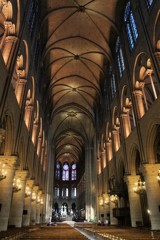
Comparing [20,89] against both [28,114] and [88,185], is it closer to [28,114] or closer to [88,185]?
[28,114]

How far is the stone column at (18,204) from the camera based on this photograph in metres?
14.6

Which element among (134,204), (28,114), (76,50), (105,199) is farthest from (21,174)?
(76,50)

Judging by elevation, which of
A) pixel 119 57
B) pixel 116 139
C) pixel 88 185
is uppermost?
pixel 119 57

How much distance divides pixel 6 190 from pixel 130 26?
1601 centimetres

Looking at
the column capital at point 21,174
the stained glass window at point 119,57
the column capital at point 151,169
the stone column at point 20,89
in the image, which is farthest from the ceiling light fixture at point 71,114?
the column capital at point 151,169

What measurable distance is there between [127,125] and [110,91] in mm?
6998

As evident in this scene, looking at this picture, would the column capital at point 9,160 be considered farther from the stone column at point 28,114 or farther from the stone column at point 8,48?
the stone column at point 8,48

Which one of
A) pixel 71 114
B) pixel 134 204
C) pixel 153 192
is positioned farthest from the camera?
pixel 71 114

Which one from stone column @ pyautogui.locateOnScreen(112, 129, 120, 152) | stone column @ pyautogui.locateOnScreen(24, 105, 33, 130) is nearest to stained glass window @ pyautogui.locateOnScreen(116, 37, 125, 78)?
stone column @ pyautogui.locateOnScreen(112, 129, 120, 152)

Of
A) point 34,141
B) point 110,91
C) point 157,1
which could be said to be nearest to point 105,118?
point 110,91

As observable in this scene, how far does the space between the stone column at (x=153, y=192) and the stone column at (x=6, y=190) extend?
8408 millimetres

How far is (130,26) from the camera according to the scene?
709 inches

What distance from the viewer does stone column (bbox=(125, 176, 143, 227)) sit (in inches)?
635

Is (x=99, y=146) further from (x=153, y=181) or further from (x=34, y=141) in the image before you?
(x=153, y=181)
